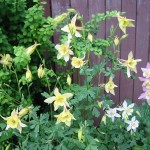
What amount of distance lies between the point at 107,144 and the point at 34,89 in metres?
0.72

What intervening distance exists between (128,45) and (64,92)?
1.10 m

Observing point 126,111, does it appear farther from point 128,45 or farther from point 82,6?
point 82,6

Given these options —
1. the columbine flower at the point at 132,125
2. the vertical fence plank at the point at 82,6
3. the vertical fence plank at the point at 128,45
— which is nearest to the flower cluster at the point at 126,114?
the columbine flower at the point at 132,125

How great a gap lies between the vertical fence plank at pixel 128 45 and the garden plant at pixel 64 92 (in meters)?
0.46

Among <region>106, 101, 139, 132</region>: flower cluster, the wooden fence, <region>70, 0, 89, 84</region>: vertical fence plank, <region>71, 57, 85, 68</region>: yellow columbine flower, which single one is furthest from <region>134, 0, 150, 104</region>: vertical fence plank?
<region>71, 57, 85, 68</region>: yellow columbine flower

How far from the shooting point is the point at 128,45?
285 centimetres

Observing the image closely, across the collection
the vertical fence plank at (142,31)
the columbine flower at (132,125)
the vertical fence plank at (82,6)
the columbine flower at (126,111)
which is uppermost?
the vertical fence plank at (82,6)

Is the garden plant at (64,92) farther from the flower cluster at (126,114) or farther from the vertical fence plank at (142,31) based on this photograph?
the vertical fence plank at (142,31)

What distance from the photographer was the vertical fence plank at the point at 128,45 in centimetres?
272

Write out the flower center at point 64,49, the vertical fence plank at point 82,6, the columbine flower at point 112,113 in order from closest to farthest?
1. the flower center at point 64,49
2. the columbine flower at point 112,113
3. the vertical fence plank at point 82,6

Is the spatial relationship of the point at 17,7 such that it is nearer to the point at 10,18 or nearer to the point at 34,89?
the point at 10,18

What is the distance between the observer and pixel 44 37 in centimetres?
229

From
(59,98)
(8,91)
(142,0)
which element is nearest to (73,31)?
(59,98)

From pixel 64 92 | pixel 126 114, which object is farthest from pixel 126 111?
pixel 64 92
